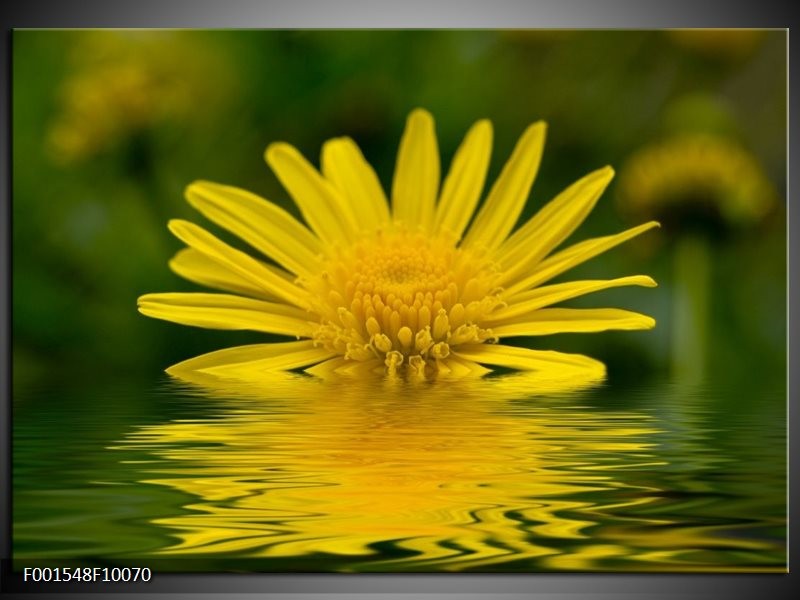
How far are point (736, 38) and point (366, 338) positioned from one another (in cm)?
75

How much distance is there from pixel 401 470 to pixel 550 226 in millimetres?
434

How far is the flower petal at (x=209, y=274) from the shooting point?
5.43ft

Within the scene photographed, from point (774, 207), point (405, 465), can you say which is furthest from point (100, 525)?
point (774, 207)

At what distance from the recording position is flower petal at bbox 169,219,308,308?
1650mm

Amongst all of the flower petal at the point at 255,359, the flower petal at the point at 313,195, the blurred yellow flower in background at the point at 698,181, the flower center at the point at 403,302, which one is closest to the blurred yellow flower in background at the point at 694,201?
the blurred yellow flower in background at the point at 698,181

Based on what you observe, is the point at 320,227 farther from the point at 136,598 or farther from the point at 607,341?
the point at 136,598

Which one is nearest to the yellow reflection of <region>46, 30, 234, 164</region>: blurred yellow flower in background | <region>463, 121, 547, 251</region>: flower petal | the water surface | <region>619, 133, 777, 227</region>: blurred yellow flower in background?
the water surface

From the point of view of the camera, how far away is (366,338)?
163 cm

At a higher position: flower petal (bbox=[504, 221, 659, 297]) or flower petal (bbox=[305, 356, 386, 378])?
flower petal (bbox=[504, 221, 659, 297])

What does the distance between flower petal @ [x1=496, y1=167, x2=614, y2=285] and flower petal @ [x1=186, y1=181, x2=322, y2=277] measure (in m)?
0.29

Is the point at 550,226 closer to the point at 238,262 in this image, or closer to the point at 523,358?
the point at 523,358

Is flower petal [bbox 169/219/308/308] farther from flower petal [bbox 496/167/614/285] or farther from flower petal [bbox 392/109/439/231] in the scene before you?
flower petal [bbox 496/167/614/285]

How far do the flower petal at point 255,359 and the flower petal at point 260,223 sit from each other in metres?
0.12

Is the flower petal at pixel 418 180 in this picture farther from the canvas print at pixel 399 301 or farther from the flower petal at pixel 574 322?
the flower petal at pixel 574 322
